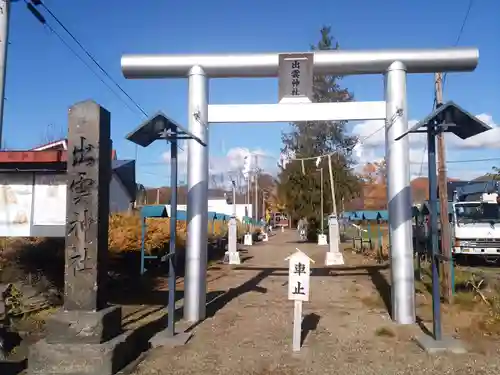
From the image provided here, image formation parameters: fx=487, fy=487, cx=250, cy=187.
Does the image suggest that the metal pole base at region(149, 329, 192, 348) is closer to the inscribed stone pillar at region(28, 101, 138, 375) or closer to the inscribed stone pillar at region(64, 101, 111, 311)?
the inscribed stone pillar at region(28, 101, 138, 375)

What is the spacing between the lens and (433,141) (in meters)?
7.36

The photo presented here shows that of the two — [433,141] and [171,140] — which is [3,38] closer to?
[171,140]

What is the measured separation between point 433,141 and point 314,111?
217 centimetres

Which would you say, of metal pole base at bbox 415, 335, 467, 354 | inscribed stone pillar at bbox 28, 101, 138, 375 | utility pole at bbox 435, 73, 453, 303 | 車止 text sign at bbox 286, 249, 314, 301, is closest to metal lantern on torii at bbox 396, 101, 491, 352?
metal pole base at bbox 415, 335, 467, 354

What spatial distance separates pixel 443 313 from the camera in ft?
29.5

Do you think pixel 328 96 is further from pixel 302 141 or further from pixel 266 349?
pixel 266 349

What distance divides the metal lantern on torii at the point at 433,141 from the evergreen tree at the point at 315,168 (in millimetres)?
26204

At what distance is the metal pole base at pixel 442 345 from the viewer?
6422 millimetres

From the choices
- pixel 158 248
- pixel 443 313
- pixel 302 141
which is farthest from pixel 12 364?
pixel 302 141

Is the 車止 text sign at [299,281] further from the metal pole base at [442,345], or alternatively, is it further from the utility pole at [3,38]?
the utility pole at [3,38]

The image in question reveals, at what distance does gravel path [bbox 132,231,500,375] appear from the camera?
5914mm

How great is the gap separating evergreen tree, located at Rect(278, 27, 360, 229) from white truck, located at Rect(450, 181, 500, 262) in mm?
15341

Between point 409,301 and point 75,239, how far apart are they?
529 cm

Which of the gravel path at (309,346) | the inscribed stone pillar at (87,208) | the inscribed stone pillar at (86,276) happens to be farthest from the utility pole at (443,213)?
the inscribed stone pillar at (87,208)
